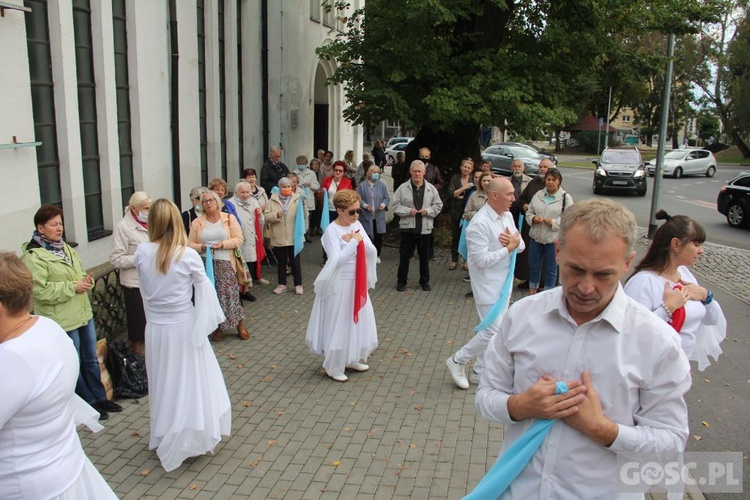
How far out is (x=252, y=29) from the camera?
16.2 meters

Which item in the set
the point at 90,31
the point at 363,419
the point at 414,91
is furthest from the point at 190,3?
the point at 363,419

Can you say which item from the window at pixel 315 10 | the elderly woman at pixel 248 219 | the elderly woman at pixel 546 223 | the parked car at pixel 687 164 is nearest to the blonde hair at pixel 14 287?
the elderly woman at pixel 248 219

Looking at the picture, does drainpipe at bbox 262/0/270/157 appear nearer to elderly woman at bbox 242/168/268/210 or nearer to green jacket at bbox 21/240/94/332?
elderly woman at bbox 242/168/268/210

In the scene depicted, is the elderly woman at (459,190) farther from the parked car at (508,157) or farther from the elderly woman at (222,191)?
the parked car at (508,157)

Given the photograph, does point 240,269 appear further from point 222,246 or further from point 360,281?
point 360,281

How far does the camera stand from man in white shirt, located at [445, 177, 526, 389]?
21.8 feet

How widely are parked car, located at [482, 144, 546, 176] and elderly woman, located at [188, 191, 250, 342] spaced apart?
2575 cm

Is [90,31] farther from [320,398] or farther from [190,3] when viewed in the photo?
[320,398]

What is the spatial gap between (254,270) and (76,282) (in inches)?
228

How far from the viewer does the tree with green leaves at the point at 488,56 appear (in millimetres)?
13492

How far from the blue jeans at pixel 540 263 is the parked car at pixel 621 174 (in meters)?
18.9

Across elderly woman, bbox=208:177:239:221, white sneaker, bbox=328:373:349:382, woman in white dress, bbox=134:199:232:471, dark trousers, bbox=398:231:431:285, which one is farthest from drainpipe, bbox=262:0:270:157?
woman in white dress, bbox=134:199:232:471

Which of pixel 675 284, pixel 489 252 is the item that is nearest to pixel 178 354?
pixel 489 252

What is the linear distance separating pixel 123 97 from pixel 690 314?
943 centimetres
